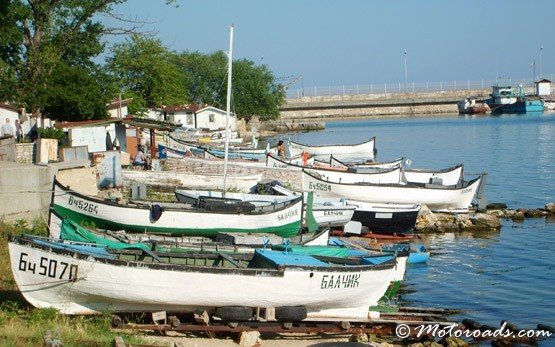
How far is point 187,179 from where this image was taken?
34.2 m

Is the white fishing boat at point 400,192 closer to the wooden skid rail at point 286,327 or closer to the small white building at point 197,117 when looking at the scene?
the wooden skid rail at point 286,327

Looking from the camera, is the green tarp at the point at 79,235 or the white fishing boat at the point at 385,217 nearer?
the green tarp at the point at 79,235

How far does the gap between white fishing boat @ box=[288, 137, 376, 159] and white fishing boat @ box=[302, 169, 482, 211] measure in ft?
71.7

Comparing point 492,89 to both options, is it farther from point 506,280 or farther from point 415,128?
point 506,280

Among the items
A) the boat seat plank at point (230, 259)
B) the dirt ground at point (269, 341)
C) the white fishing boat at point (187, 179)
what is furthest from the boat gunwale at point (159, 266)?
the white fishing boat at point (187, 179)

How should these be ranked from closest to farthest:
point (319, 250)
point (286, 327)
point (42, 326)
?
point (42, 326) → point (286, 327) → point (319, 250)

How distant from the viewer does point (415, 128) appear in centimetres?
12288

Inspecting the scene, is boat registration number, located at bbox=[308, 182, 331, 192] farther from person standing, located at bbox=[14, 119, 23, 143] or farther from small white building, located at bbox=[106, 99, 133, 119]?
small white building, located at bbox=[106, 99, 133, 119]

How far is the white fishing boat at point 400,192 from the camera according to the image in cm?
3712

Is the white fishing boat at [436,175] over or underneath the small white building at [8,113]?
underneath

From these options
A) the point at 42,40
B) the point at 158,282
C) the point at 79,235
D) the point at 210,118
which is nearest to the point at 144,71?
the point at 210,118

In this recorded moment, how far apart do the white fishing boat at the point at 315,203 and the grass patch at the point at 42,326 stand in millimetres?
10541

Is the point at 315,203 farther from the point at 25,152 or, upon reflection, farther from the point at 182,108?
the point at 182,108

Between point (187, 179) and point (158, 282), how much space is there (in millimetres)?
17813
